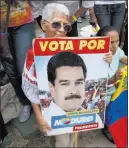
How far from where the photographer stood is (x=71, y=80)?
63.7 inches

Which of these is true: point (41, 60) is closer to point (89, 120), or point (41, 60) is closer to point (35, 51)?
point (35, 51)

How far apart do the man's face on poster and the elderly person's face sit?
Result: 0.23 metres

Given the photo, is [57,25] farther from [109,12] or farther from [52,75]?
[109,12]

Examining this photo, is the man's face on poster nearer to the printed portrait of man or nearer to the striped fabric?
the printed portrait of man

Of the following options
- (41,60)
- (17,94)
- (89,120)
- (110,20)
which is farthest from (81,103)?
(110,20)

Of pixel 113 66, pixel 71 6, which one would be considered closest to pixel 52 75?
pixel 113 66

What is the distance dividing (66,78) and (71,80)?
0.10 feet

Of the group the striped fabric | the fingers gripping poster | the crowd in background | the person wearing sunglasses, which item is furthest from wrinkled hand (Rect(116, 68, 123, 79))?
the striped fabric

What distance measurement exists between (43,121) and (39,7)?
3.42 feet

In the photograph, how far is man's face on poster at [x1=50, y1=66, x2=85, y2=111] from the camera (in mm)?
1613

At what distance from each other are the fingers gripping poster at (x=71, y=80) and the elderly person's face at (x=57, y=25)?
192 millimetres

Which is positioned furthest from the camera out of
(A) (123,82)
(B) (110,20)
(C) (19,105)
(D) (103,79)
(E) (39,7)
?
(B) (110,20)

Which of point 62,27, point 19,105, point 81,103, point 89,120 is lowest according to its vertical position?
point 19,105

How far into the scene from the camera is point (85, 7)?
2.42 metres
